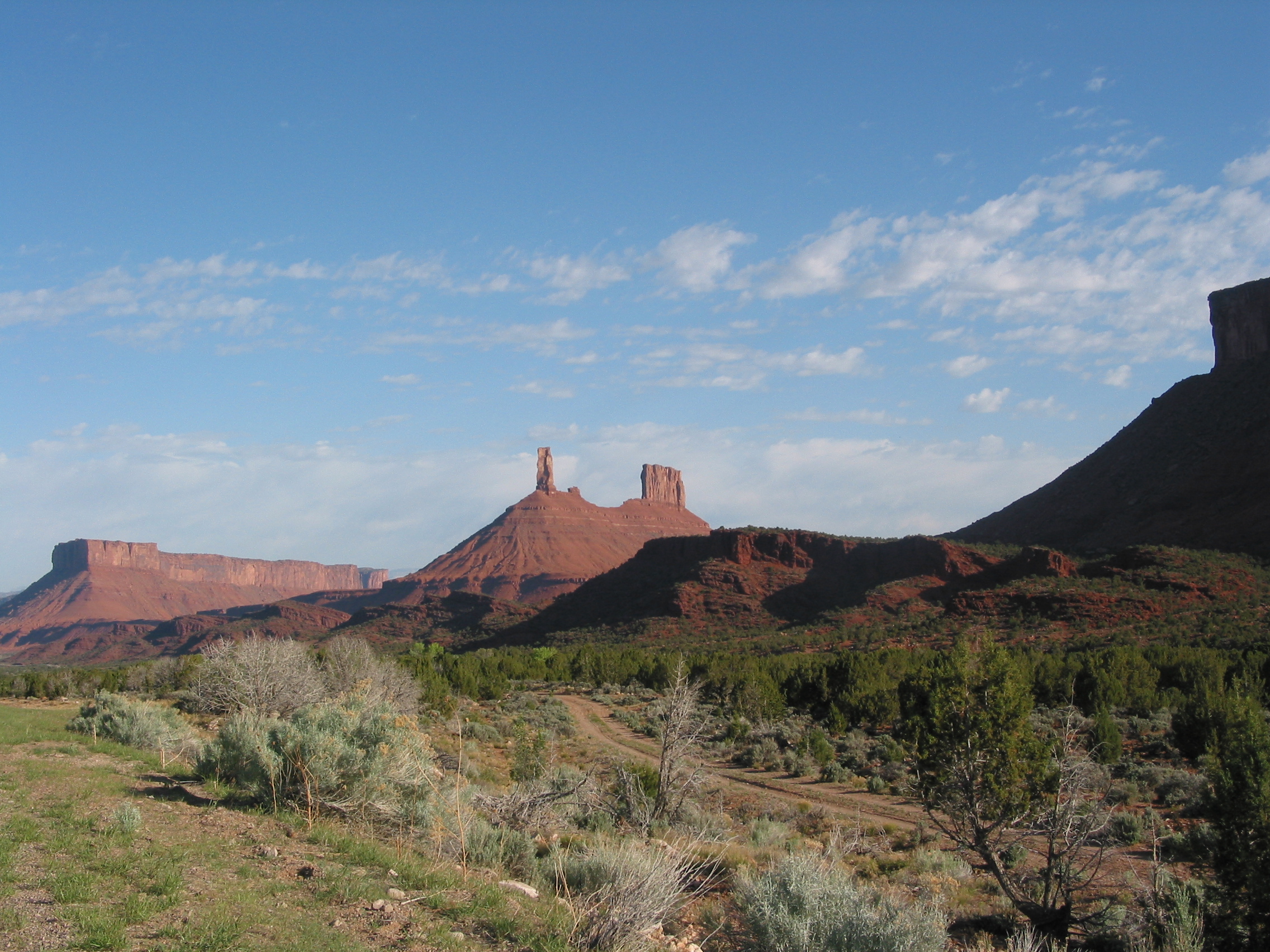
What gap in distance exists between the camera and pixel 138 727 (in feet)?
61.3

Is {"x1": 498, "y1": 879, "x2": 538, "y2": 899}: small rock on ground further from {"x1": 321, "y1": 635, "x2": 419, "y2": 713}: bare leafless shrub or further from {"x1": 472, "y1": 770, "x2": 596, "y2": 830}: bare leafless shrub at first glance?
Answer: {"x1": 321, "y1": 635, "x2": 419, "y2": 713}: bare leafless shrub

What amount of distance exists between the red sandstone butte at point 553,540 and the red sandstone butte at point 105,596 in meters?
36.1

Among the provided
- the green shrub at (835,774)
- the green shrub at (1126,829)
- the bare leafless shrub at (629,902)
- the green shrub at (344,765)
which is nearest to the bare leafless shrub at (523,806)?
the green shrub at (344,765)

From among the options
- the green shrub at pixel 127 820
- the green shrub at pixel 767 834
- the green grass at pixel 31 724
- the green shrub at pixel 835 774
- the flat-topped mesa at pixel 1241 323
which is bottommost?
the green shrub at pixel 835 774

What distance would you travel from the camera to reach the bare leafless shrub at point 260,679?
23578 mm

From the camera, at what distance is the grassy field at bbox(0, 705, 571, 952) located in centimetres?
579

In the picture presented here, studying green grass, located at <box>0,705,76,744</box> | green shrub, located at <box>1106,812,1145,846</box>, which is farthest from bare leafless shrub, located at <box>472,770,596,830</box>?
green grass, located at <box>0,705,76,744</box>

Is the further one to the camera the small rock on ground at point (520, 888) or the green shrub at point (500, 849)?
the green shrub at point (500, 849)

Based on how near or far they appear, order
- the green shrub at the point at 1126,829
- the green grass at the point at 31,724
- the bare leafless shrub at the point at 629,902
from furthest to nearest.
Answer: the green grass at the point at 31,724 → the green shrub at the point at 1126,829 → the bare leafless shrub at the point at 629,902

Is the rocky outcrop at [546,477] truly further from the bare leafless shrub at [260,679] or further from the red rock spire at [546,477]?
the bare leafless shrub at [260,679]

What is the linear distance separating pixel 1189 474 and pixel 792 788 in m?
61.7

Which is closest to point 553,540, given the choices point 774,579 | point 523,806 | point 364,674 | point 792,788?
point 774,579

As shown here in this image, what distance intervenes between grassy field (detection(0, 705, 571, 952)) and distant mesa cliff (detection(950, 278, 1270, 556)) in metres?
64.6

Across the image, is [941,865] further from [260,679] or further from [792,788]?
[260,679]
